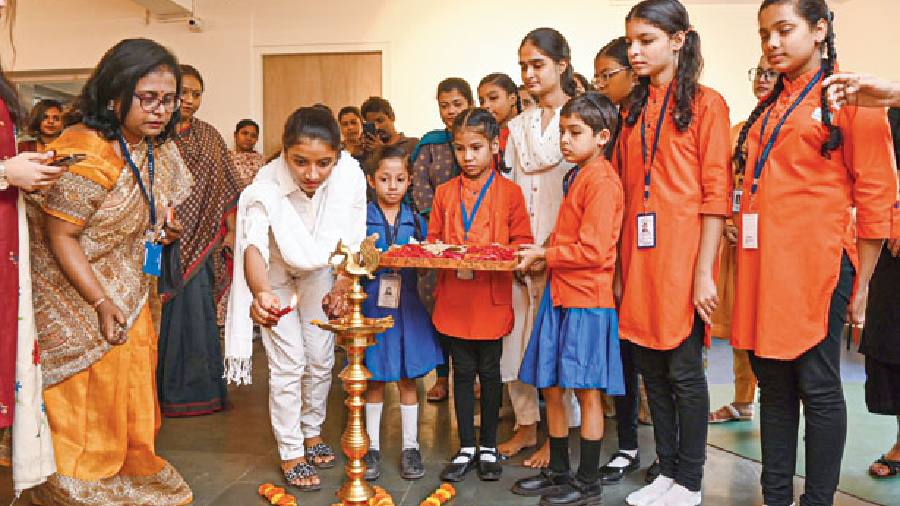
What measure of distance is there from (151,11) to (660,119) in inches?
272

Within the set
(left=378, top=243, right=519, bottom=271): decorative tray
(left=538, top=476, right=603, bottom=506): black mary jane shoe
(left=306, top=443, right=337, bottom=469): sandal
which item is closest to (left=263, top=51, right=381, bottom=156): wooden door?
(left=306, top=443, right=337, bottom=469): sandal

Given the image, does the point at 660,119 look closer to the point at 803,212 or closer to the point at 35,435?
the point at 803,212

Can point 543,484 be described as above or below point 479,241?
below

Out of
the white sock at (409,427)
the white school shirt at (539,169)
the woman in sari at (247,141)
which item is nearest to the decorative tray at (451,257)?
the white school shirt at (539,169)

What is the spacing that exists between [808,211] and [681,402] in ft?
2.57

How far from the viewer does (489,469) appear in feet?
9.15

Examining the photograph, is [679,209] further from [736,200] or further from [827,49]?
[827,49]

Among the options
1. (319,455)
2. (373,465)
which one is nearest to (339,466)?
(319,455)

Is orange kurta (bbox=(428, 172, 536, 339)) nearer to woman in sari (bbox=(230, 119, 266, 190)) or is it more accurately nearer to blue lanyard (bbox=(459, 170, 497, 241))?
blue lanyard (bbox=(459, 170, 497, 241))

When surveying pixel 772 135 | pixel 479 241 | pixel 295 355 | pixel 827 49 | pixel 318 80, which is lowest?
pixel 295 355

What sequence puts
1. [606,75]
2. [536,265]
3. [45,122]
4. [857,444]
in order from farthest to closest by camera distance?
[45,122], [857,444], [606,75], [536,265]

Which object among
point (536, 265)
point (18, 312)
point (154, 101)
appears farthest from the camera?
point (536, 265)

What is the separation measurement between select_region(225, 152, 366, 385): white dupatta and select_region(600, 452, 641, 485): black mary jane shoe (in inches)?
51.7

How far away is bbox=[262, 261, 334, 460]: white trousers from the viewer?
2725 mm
